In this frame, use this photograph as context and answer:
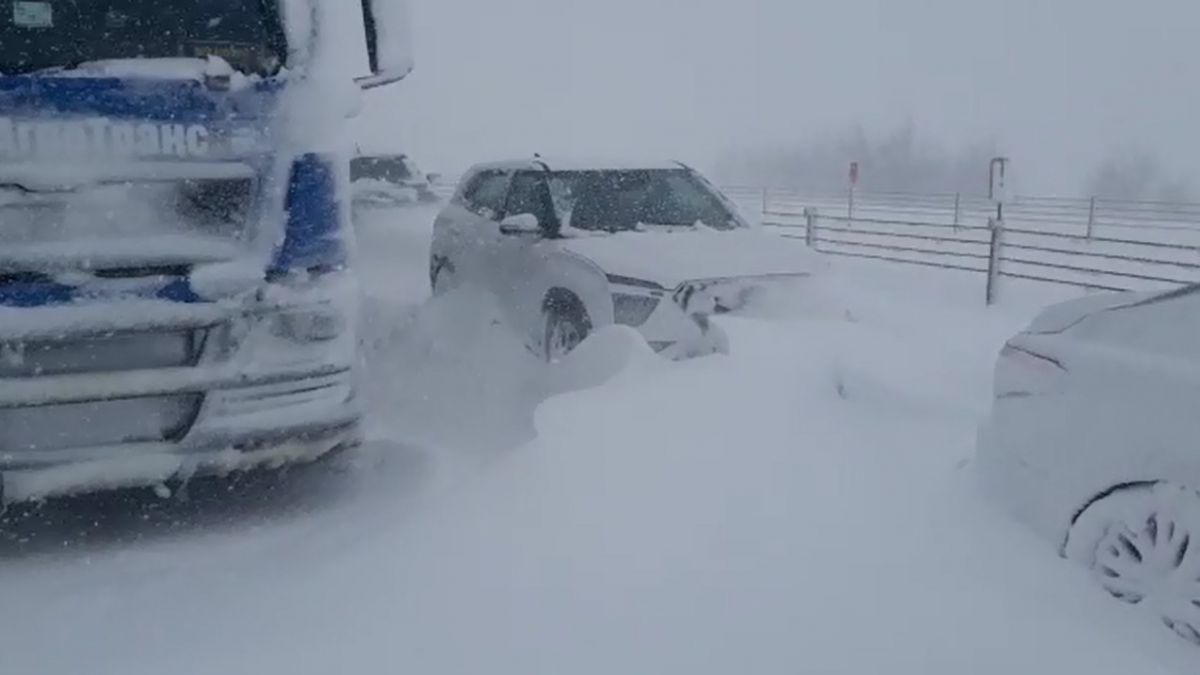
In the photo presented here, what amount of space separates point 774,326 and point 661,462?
184 cm

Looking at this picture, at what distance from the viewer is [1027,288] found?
12.4 metres

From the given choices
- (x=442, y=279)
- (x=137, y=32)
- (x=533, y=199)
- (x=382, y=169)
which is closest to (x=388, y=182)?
(x=382, y=169)

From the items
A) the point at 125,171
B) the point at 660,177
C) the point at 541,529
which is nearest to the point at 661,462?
the point at 541,529

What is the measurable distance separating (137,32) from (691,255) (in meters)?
3.47

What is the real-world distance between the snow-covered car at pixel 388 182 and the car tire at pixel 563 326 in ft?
36.2

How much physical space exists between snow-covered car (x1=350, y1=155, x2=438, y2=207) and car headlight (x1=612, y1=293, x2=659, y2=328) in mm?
11736

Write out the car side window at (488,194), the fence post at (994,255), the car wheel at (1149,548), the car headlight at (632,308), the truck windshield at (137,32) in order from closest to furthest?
the car wheel at (1149,548), the truck windshield at (137,32), the car headlight at (632,308), the car side window at (488,194), the fence post at (994,255)

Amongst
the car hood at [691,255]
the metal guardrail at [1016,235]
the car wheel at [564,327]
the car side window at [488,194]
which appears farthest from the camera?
the metal guardrail at [1016,235]

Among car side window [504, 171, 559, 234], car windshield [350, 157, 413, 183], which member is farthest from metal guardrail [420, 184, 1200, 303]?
car side window [504, 171, 559, 234]

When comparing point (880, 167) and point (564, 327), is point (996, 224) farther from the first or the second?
point (880, 167)

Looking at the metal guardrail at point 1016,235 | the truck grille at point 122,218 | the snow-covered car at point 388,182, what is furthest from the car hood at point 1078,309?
the snow-covered car at point 388,182

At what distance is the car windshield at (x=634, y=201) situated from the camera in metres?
6.98

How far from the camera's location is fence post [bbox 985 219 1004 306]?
35.1ft

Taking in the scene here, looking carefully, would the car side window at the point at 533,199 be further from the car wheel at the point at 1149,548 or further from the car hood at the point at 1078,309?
the car wheel at the point at 1149,548
